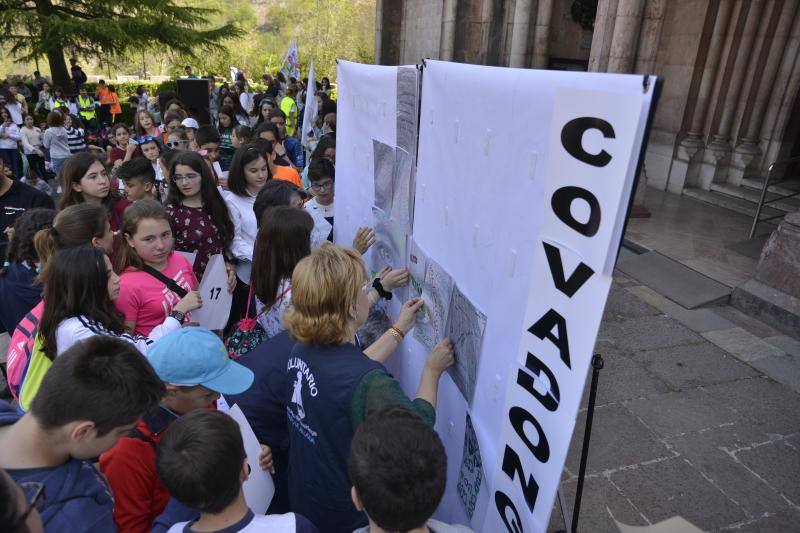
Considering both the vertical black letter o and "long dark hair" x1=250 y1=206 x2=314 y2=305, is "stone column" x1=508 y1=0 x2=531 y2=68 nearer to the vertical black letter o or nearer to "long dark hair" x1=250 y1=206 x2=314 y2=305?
"long dark hair" x1=250 y1=206 x2=314 y2=305

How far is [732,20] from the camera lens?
27.2 feet

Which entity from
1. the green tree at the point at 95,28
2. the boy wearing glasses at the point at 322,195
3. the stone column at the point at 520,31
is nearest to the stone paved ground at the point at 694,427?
the boy wearing glasses at the point at 322,195

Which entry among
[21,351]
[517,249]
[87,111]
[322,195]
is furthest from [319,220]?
[87,111]

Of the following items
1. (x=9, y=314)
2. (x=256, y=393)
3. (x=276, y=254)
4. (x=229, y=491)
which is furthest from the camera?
(x=9, y=314)

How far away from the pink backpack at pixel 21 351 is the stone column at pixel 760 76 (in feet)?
32.0

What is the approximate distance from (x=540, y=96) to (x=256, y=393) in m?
1.47

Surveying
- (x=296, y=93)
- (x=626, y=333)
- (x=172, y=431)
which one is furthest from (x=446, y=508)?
(x=296, y=93)

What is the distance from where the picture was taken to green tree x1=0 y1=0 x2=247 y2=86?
20844 millimetres

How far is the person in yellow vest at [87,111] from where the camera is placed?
15.5m

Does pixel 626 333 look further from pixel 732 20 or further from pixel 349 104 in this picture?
pixel 732 20

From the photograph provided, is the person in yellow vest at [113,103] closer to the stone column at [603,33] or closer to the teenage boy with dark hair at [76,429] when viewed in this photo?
the stone column at [603,33]

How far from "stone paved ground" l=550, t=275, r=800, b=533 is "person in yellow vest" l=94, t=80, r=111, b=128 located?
18055 millimetres

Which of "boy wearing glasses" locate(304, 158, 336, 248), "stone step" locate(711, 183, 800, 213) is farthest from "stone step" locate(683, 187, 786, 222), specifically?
"boy wearing glasses" locate(304, 158, 336, 248)

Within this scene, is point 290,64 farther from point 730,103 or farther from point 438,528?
point 438,528
